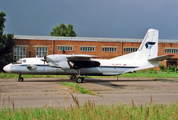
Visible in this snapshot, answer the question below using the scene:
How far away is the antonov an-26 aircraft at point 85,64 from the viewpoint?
2033 cm

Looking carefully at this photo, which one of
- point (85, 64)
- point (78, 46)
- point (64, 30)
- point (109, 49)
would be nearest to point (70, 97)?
point (85, 64)

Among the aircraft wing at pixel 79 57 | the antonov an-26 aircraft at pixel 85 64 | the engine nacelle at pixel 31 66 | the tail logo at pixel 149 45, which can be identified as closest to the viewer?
the aircraft wing at pixel 79 57

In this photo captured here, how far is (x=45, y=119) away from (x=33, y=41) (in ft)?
140

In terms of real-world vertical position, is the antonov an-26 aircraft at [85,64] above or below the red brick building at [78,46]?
below

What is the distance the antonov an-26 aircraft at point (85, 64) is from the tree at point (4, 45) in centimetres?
1814

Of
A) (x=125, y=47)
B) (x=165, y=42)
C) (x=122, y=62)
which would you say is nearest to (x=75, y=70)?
(x=122, y=62)

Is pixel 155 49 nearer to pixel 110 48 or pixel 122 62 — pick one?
pixel 122 62

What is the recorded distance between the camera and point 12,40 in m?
41.6

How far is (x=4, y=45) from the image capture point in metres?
38.0

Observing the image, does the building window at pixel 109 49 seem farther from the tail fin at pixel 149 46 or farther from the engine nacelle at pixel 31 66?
the engine nacelle at pixel 31 66

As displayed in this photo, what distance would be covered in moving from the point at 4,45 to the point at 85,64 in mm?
24086

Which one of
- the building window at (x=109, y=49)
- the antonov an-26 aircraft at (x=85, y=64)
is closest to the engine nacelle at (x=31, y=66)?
the antonov an-26 aircraft at (x=85, y=64)

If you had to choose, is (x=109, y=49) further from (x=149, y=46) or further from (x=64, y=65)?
(x=64, y=65)

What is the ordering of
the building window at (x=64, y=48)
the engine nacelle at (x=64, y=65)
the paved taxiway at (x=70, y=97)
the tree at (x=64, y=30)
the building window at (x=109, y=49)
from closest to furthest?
1. the paved taxiway at (x=70, y=97)
2. the engine nacelle at (x=64, y=65)
3. the building window at (x=64, y=48)
4. the building window at (x=109, y=49)
5. the tree at (x=64, y=30)
